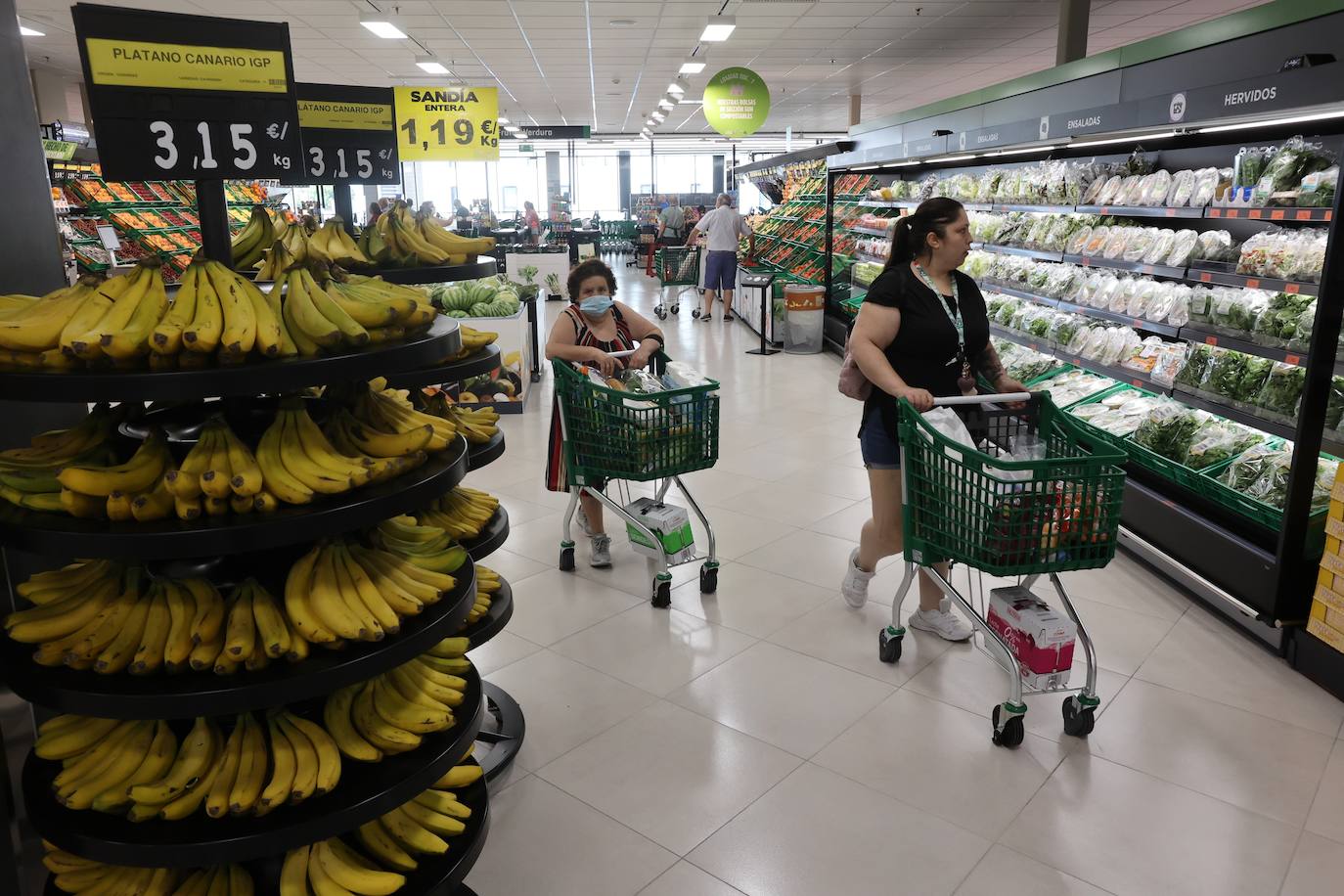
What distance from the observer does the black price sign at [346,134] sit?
10.2ft

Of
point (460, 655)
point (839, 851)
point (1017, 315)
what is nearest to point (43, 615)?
point (460, 655)

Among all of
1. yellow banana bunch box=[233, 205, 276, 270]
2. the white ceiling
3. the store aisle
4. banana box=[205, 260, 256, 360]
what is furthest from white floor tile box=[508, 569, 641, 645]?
the white ceiling

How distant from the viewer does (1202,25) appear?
360 cm

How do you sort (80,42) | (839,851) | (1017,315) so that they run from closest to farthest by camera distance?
(80,42)
(839,851)
(1017,315)

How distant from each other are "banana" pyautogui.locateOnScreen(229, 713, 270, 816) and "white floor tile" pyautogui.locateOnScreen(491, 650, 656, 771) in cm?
113

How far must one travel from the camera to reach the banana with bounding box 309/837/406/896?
69.8 inches

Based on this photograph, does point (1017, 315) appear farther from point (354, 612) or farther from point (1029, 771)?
point (354, 612)

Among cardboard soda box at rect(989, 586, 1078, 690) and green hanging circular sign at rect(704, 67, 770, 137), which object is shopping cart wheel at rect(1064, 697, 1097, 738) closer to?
cardboard soda box at rect(989, 586, 1078, 690)

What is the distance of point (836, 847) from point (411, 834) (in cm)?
113

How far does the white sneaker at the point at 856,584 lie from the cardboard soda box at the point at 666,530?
68 cm

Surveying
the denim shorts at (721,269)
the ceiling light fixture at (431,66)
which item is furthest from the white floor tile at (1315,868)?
the ceiling light fixture at (431,66)

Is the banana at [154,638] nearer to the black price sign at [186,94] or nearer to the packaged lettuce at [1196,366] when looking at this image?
the black price sign at [186,94]

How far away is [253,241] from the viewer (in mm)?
2611

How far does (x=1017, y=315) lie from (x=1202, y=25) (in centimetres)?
260
